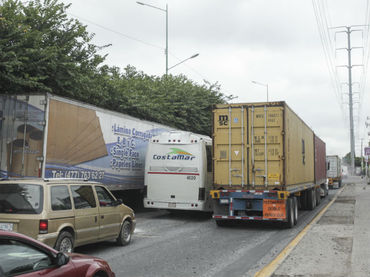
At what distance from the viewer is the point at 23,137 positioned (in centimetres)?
1070

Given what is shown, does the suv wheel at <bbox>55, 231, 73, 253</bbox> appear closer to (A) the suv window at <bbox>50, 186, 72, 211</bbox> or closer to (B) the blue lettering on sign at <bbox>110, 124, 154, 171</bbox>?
(A) the suv window at <bbox>50, 186, 72, 211</bbox>

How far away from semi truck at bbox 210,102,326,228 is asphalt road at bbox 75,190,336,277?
1.86ft

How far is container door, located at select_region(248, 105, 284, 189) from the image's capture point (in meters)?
11.5

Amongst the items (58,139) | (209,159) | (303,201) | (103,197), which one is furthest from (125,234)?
(303,201)

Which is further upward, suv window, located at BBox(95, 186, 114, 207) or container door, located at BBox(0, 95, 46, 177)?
container door, located at BBox(0, 95, 46, 177)

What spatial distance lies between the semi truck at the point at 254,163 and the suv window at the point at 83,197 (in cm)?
467

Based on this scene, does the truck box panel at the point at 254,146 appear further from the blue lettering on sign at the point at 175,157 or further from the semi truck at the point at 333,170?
the semi truck at the point at 333,170

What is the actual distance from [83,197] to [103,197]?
2.63ft

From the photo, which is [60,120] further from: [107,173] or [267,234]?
[267,234]

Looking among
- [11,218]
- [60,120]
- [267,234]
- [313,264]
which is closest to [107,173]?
[60,120]

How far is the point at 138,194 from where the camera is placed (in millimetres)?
16672

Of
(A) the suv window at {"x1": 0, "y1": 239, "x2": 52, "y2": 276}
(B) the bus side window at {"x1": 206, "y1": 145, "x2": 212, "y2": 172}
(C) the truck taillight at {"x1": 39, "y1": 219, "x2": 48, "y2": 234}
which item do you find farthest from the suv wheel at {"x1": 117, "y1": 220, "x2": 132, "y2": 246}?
(B) the bus side window at {"x1": 206, "y1": 145, "x2": 212, "y2": 172}

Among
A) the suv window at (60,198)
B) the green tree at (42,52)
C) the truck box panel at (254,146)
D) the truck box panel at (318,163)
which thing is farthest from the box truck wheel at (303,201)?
the suv window at (60,198)

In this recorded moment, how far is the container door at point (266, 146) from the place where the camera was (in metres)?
11.5
